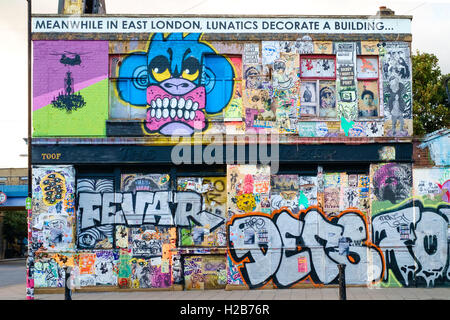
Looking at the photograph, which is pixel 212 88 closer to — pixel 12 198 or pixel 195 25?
pixel 195 25

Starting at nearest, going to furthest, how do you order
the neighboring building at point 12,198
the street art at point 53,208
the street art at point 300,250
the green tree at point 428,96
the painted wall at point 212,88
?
the street art at point 300,250, the street art at point 53,208, the painted wall at point 212,88, the green tree at point 428,96, the neighboring building at point 12,198

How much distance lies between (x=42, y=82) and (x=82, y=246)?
528 centimetres

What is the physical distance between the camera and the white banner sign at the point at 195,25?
1728cm

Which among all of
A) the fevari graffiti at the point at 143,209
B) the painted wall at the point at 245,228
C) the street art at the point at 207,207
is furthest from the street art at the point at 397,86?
the fevari graffiti at the point at 143,209

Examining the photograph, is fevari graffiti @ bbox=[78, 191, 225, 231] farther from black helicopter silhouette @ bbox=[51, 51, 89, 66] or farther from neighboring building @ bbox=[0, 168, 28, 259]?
neighboring building @ bbox=[0, 168, 28, 259]

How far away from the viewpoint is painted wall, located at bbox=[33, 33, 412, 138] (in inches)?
675

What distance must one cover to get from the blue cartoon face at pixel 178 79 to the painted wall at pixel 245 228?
214 cm

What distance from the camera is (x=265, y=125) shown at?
1720cm

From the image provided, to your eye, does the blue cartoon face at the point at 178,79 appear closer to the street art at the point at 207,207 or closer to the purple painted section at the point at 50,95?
the purple painted section at the point at 50,95

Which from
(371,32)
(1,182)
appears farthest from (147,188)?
(1,182)

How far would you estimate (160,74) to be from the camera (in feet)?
56.9
